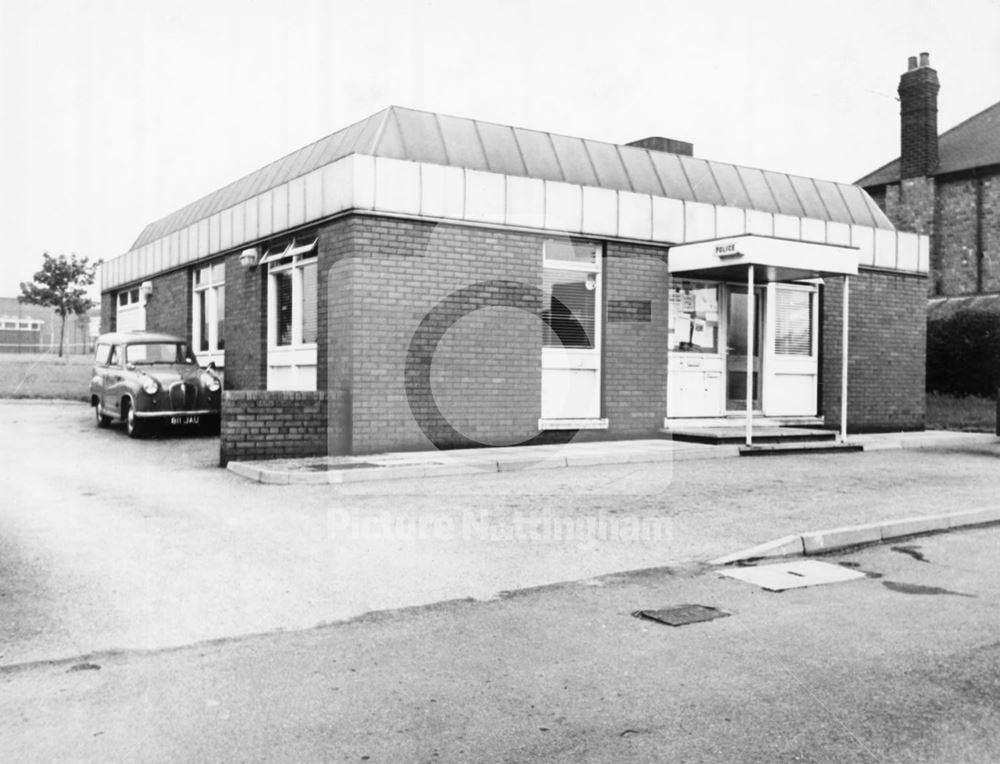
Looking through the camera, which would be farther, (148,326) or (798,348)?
(148,326)

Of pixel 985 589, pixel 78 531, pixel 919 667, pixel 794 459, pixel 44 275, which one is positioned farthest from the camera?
pixel 44 275

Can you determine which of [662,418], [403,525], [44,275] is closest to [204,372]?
[662,418]

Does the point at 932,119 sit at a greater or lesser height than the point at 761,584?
greater

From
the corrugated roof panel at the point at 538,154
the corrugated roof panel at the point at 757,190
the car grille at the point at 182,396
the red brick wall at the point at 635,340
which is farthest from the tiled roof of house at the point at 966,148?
the car grille at the point at 182,396

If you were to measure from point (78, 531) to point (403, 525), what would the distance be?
2.62m

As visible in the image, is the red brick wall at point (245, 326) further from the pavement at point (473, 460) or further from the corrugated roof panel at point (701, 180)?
the corrugated roof panel at point (701, 180)

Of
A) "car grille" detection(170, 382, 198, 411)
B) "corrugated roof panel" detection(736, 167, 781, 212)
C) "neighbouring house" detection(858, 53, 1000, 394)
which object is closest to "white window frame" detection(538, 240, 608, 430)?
"corrugated roof panel" detection(736, 167, 781, 212)

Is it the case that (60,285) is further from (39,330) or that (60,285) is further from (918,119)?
(918,119)

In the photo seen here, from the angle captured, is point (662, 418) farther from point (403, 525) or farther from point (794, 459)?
point (403, 525)

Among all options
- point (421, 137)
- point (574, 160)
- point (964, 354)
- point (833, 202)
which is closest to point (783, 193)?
point (833, 202)

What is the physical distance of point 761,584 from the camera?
6.04 metres

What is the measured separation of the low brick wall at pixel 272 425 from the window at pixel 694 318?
6.21 m

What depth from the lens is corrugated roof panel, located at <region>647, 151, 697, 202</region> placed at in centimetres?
1549

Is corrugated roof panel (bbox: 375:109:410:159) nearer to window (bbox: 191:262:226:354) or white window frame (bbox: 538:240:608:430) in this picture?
white window frame (bbox: 538:240:608:430)
